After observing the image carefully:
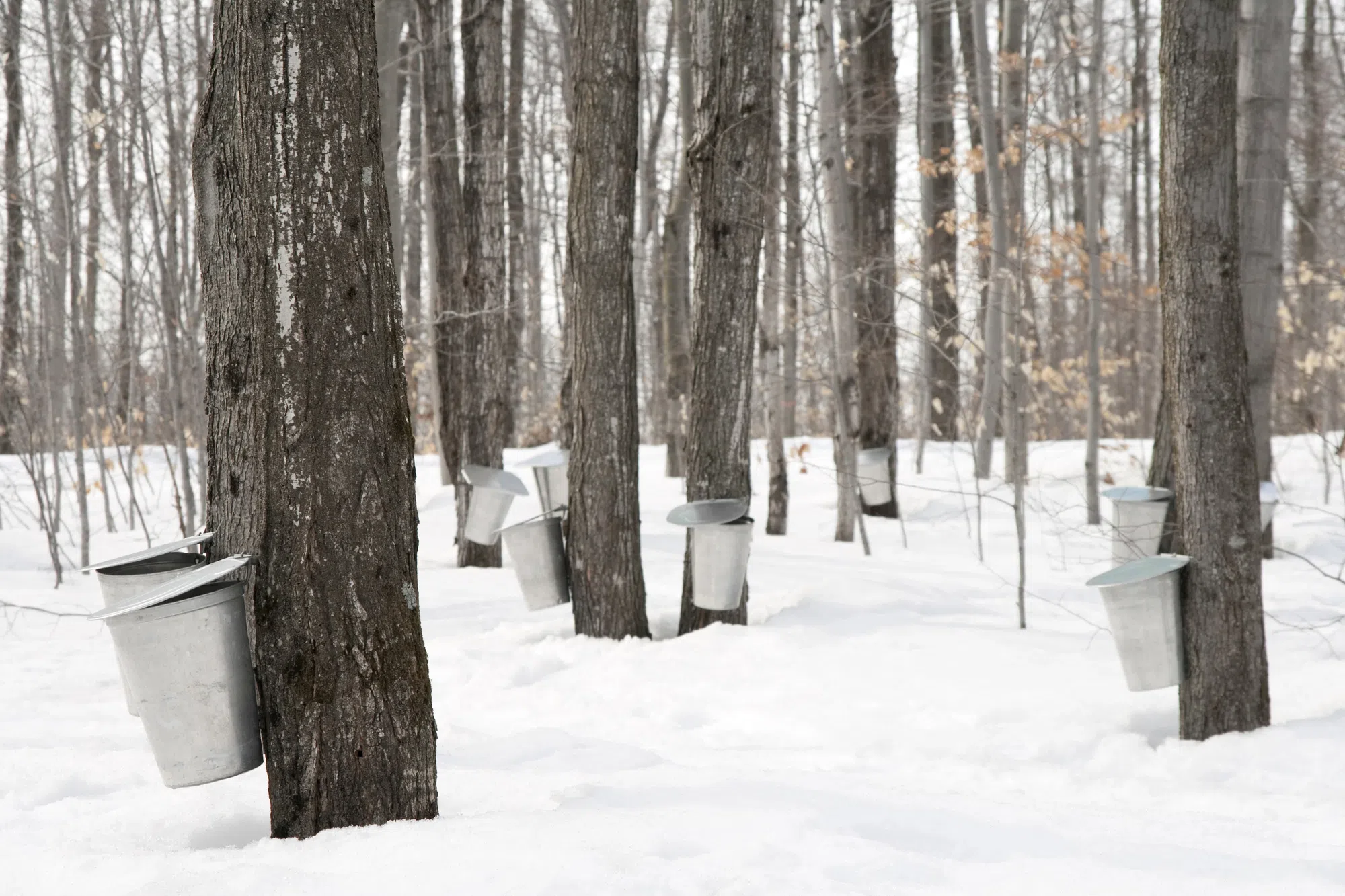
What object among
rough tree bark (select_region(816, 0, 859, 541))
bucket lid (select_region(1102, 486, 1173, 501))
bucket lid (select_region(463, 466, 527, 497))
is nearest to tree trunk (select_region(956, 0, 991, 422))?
rough tree bark (select_region(816, 0, 859, 541))

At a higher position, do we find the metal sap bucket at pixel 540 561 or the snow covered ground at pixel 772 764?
the metal sap bucket at pixel 540 561

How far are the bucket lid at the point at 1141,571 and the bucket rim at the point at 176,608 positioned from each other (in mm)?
2334

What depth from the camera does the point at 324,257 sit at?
2.21 meters

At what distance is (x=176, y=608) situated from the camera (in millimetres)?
2045

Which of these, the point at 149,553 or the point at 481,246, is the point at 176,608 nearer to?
the point at 149,553

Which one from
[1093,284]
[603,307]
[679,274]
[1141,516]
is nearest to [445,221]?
[679,274]

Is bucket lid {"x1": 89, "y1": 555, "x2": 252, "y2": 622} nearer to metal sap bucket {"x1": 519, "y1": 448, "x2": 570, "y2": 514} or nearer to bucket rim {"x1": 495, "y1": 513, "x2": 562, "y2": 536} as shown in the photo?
bucket rim {"x1": 495, "y1": 513, "x2": 562, "y2": 536}

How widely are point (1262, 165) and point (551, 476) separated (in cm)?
461

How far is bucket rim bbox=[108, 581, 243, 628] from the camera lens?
6.70 ft

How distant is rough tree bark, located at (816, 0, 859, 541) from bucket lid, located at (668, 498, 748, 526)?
2.56 meters

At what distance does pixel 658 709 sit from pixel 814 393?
1700cm

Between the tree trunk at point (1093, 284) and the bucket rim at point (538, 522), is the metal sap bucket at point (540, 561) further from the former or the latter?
the tree trunk at point (1093, 284)

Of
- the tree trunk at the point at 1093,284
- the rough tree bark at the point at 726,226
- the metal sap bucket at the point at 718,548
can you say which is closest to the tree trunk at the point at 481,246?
the rough tree bark at the point at 726,226

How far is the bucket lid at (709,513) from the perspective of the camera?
457 cm
